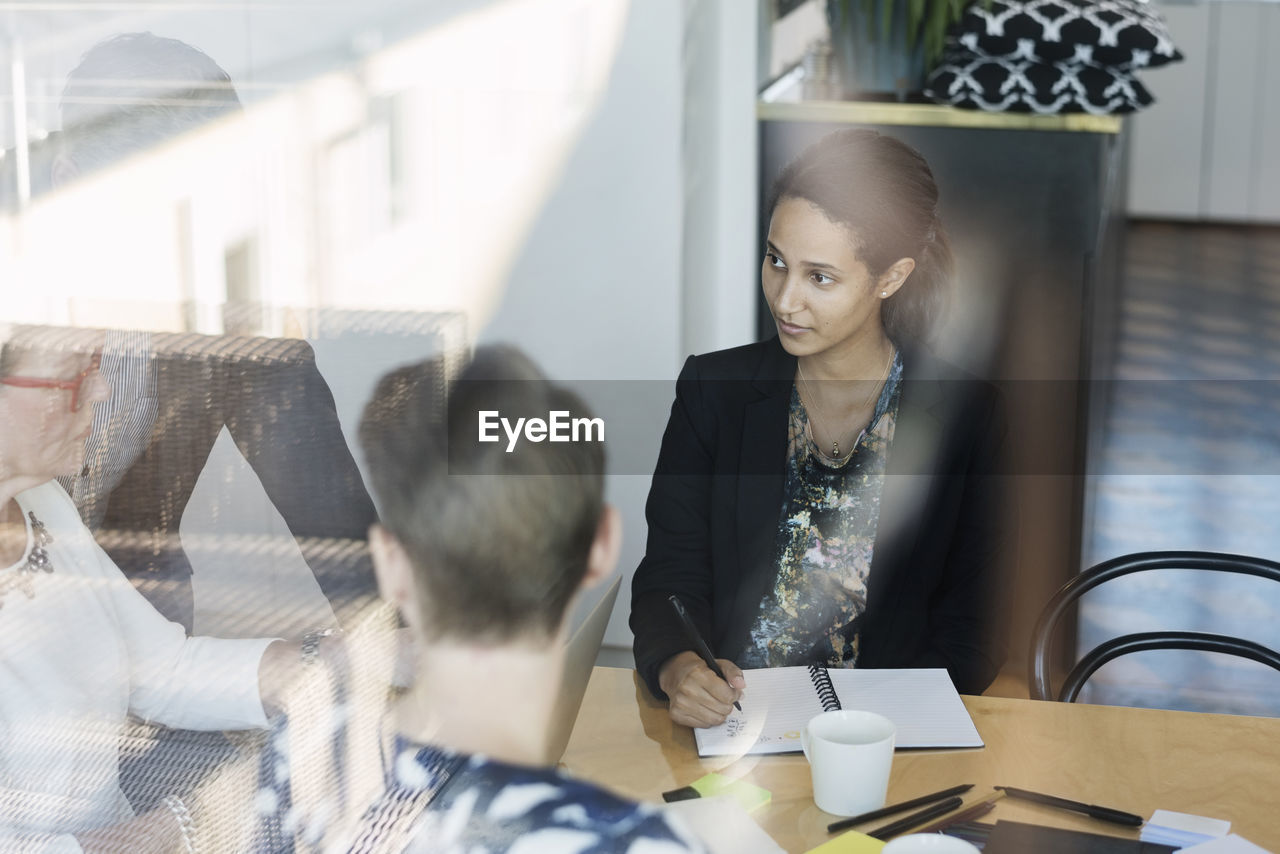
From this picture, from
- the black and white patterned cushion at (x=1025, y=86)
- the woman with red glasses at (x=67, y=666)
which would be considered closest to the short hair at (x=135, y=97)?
the woman with red glasses at (x=67, y=666)

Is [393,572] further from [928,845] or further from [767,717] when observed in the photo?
[928,845]

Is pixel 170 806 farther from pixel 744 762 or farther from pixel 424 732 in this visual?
pixel 744 762

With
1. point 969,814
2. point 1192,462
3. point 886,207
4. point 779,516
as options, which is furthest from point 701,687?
point 1192,462

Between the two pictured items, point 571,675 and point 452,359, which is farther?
point 452,359

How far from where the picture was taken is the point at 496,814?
0.57m

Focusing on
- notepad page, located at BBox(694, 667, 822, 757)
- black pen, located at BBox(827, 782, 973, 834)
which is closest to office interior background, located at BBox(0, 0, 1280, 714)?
notepad page, located at BBox(694, 667, 822, 757)

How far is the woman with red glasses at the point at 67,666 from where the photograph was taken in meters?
0.58

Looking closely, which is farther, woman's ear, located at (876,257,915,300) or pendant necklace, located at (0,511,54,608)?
woman's ear, located at (876,257,915,300)

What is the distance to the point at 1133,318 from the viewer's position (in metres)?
3.79

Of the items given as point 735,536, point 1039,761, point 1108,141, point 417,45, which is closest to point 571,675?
point 1039,761

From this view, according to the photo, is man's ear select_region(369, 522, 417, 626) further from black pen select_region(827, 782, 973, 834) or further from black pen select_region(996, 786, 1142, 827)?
black pen select_region(996, 786, 1142, 827)

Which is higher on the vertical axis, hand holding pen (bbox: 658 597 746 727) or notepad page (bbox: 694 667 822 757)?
hand holding pen (bbox: 658 597 746 727)

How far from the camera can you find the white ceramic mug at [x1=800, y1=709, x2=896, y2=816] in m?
0.70

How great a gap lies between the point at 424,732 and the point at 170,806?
15 cm
